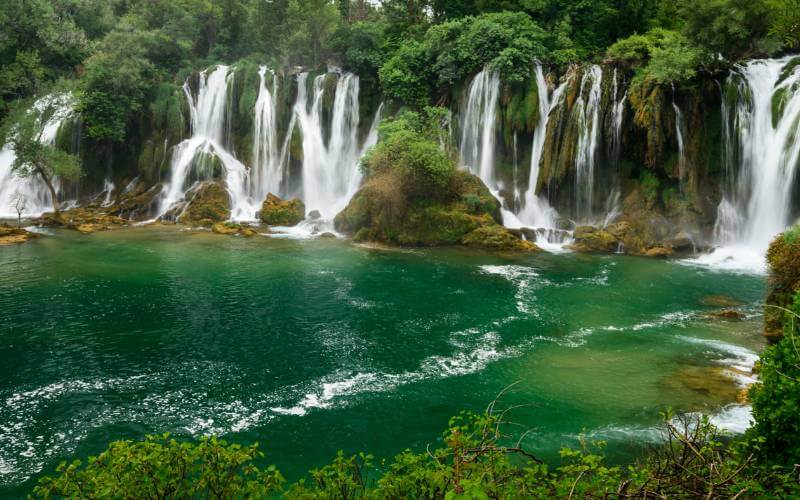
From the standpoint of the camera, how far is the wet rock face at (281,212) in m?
34.3

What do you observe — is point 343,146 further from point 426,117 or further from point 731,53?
point 731,53

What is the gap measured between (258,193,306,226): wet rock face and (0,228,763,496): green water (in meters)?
9.32

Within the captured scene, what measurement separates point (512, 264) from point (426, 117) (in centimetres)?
1356

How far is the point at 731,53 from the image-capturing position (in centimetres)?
2828

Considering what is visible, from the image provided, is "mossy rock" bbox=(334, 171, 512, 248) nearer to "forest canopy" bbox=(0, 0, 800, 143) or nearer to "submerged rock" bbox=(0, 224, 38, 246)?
"forest canopy" bbox=(0, 0, 800, 143)

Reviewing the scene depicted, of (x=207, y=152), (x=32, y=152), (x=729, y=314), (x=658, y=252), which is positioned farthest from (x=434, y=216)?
(x=32, y=152)

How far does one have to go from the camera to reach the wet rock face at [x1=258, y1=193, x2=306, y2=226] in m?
34.3

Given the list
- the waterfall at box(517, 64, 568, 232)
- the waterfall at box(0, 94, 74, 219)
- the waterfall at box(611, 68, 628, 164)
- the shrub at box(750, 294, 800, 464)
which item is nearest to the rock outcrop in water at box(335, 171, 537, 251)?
the waterfall at box(517, 64, 568, 232)

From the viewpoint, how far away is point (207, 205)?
35.4 metres

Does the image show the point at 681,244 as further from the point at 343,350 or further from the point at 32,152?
the point at 32,152

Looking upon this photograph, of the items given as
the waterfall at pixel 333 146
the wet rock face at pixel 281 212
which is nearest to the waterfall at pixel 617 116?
the waterfall at pixel 333 146

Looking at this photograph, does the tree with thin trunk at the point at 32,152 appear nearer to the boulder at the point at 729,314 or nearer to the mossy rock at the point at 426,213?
the mossy rock at the point at 426,213

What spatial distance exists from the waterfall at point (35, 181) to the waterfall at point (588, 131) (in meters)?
32.4

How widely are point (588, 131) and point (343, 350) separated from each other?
2121 centimetres
